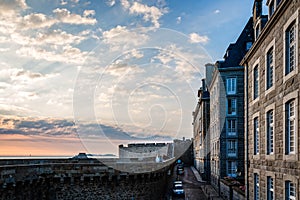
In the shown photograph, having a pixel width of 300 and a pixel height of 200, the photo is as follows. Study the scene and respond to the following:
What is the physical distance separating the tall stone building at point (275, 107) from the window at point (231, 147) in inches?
737

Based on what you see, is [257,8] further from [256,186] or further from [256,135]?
[256,186]

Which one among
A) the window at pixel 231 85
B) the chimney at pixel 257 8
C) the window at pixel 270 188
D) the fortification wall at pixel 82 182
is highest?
the chimney at pixel 257 8

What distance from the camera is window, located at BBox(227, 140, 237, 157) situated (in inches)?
1470

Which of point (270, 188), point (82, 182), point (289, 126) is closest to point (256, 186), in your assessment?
point (270, 188)

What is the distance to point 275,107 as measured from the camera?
1373 centimetres

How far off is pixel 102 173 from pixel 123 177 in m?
1.69

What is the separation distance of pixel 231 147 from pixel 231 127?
1989 mm

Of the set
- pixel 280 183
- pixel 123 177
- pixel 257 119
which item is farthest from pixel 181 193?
pixel 280 183

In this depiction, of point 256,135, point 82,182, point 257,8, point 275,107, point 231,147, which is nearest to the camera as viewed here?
point 275,107

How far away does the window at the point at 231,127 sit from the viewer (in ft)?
123

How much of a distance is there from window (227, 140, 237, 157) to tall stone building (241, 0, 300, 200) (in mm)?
18713

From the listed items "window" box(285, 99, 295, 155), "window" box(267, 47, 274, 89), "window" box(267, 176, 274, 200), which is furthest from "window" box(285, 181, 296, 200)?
"window" box(267, 47, 274, 89)

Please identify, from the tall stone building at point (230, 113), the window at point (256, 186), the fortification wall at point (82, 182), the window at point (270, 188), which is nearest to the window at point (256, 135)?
the window at point (256, 186)

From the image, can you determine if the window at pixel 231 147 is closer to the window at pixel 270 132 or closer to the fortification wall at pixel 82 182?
the fortification wall at pixel 82 182
